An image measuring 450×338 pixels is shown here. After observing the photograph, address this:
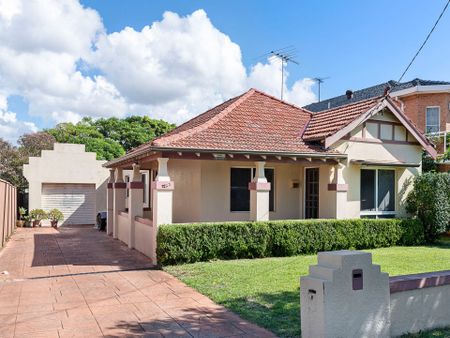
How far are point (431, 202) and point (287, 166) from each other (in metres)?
5.47

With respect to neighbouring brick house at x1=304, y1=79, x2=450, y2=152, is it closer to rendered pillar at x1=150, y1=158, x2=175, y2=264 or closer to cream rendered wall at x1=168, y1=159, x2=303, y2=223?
cream rendered wall at x1=168, y1=159, x2=303, y2=223

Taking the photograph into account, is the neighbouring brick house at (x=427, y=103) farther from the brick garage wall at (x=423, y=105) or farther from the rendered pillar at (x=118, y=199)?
the rendered pillar at (x=118, y=199)

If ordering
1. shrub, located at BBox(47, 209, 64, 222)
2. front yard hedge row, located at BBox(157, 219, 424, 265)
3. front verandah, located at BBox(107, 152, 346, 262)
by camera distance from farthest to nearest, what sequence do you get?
shrub, located at BBox(47, 209, 64, 222) < front verandah, located at BBox(107, 152, 346, 262) < front yard hedge row, located at BBox(157, 219, 424, 265)

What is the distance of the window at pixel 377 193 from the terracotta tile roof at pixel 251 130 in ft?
8.81

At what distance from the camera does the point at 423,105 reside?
25.2m

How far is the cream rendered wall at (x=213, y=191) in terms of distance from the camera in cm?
1417

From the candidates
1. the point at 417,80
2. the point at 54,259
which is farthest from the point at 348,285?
the point at 417,80

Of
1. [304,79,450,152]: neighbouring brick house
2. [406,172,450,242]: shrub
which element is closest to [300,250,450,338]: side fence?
[406,172,450,242]: shrub

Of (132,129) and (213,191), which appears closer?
(213,191)

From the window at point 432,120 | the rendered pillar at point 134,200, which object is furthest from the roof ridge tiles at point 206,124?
the window at point 432,120

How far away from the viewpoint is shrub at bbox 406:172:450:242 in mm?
15508

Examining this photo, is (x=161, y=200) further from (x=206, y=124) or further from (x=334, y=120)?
(x=334, y=120)

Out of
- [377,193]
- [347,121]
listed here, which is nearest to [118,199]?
[347,121]

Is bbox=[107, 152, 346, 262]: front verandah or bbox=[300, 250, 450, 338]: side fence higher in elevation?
bbox=[107, 152, 346, 262]: front verandah
